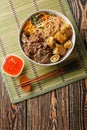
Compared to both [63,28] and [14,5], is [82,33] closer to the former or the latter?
[63,28]

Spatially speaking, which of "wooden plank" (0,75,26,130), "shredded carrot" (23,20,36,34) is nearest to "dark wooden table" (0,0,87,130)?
"wooden plank" (0,75,26,130)

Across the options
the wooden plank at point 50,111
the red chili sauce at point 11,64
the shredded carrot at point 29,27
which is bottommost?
the wooden plank at point 50,111

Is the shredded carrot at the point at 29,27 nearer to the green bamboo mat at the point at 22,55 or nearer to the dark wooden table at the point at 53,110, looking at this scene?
the green bamboo mat at the point at 22,55

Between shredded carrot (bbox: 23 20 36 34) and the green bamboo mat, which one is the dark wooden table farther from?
shredded carrot (bbox: 23 20 36 34)

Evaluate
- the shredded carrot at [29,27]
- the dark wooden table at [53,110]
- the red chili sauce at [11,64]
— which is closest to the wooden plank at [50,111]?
the dark wooden table at [53,110]

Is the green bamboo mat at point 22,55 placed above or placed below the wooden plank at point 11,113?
above

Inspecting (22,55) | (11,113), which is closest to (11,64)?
(22,55)

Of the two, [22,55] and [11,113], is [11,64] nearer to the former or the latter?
[22,55]
